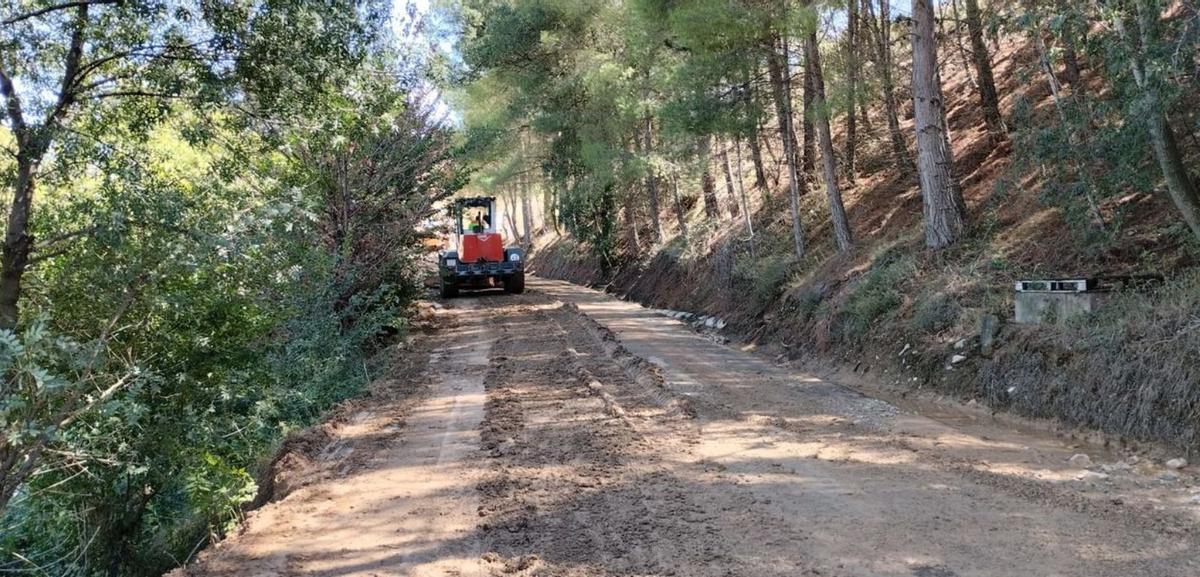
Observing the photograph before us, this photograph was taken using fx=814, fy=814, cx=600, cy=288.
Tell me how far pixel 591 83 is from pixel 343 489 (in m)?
14.6

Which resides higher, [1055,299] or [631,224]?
[631,224]

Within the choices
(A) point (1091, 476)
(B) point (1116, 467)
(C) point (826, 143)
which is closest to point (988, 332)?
(B) point (1116, 467)

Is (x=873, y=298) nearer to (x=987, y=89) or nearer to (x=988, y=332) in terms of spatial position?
(x=988, y=332)

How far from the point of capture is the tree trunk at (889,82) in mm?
13078

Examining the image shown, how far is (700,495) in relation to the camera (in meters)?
5.37

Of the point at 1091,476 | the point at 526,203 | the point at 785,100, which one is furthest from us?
the point at 526,203

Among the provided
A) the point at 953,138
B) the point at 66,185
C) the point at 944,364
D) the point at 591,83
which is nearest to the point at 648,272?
the point at 591,83

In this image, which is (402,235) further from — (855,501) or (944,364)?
(855,501)

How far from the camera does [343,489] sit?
600cm

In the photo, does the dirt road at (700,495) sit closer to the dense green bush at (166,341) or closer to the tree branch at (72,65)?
the dense green bush at (166,341)

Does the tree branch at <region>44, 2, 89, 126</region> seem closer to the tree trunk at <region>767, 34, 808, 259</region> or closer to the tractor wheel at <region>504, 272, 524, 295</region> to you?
the tree trunk at <region>767, 34, 808, 259</region>

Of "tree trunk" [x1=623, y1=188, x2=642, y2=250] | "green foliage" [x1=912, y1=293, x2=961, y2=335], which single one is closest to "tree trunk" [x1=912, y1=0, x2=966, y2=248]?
"green foliage" [x1=912, y1=293, x2=961, y2=335]

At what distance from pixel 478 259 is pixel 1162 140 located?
679 inches

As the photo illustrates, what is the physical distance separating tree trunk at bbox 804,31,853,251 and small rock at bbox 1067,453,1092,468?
749 centimetres
